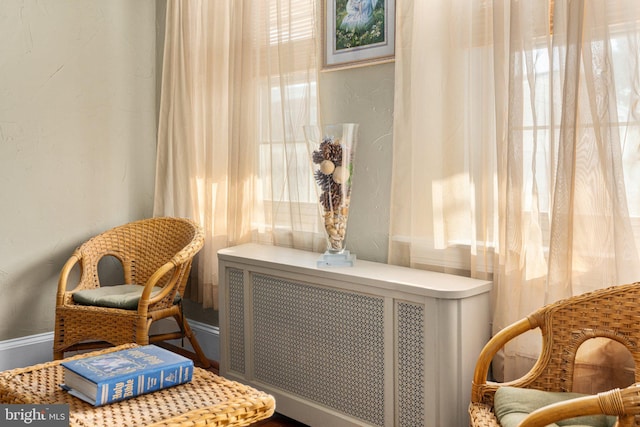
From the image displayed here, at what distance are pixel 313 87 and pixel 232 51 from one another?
1.86ft

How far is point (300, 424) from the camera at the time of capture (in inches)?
100.0

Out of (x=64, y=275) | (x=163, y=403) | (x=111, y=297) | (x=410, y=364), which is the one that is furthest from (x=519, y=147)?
(x=64, y=275)

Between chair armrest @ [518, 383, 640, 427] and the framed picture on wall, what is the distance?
156 centimetres

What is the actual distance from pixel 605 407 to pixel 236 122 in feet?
7.22

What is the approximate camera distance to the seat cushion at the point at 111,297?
2783 mm

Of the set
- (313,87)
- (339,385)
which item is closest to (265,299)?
(339,385)

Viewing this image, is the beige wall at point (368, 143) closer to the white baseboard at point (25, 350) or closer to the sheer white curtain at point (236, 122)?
the sheer white curtain at point (236, 122)

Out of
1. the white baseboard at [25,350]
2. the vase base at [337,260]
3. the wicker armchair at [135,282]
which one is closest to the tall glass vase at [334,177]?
the vase base at [337,260]

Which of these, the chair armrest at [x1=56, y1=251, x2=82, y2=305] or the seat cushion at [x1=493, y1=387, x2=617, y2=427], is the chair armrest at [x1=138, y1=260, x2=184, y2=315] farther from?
the seat cushion at [x1=493, y1=387, x2=617, y2=427]

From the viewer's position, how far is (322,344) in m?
2.35

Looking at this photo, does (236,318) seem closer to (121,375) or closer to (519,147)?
(121,375)

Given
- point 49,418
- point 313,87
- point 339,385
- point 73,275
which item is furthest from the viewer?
point 73,275

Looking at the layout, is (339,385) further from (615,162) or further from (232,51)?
(232,51)

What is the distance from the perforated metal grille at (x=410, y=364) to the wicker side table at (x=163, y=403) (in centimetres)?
59
